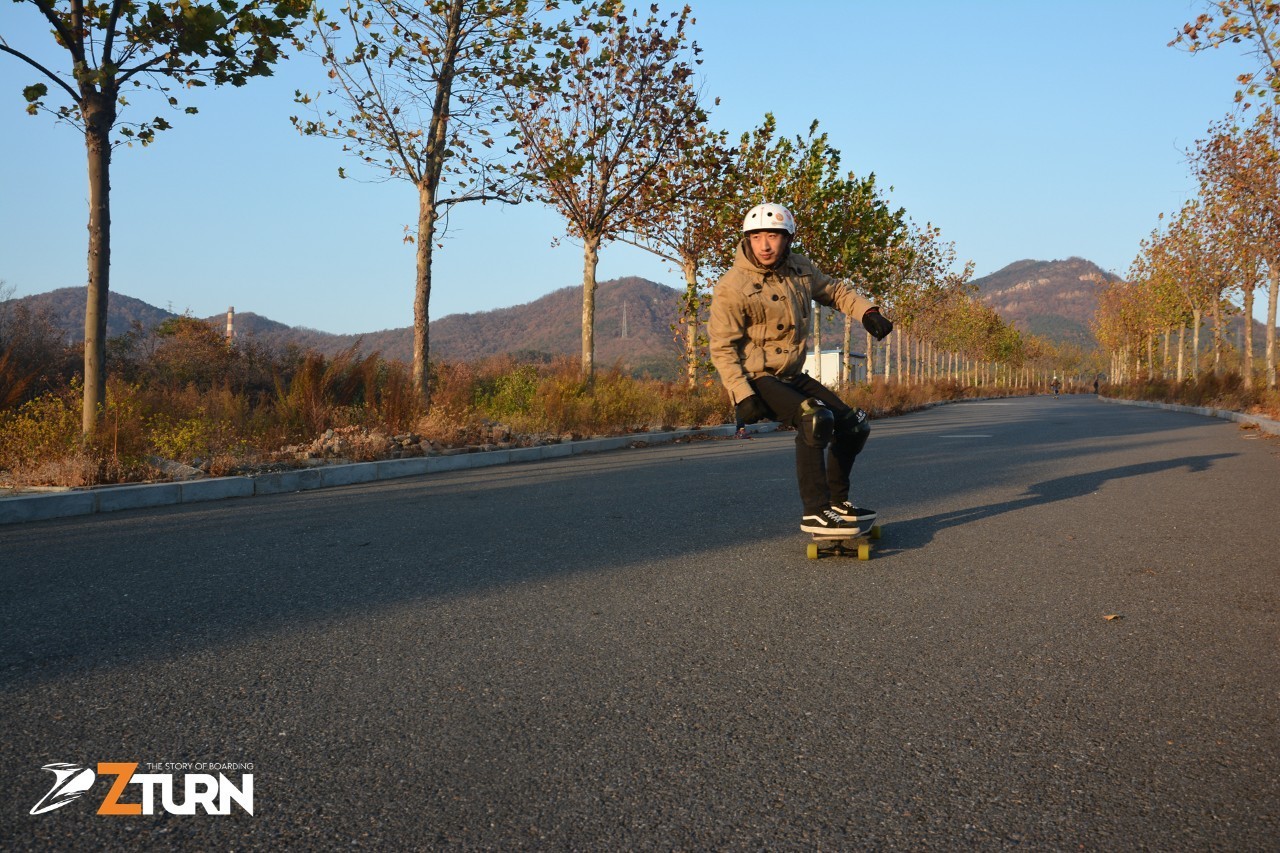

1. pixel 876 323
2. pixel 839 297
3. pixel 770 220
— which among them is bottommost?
pixel 876 323

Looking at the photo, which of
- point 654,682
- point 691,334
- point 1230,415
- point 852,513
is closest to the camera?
point 654,682

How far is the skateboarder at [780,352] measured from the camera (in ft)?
18.2

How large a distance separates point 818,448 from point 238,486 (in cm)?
595

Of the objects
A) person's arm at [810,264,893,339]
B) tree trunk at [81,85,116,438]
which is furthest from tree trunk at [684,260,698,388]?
person's arm at [810,264,893,339]

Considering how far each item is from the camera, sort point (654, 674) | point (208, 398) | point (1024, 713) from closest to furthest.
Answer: point (1024, 713) < point (654, 674) < point (208, 398)

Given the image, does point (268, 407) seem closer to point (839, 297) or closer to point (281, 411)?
point (281, 411)

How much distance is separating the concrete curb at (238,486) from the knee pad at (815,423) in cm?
576

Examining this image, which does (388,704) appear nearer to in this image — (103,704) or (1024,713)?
(103,704)

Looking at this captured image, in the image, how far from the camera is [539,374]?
18.6 m

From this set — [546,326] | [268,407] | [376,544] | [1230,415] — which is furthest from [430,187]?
[546,326]

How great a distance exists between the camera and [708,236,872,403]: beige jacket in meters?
5.69

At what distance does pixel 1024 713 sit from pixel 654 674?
1.24m

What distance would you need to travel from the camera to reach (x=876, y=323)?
536 centimetres

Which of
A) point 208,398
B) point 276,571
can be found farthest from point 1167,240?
point 276,571
